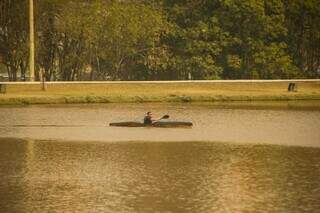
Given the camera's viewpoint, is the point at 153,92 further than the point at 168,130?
Yes

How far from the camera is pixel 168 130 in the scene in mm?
34906

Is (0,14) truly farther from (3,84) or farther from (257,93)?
(257,93)

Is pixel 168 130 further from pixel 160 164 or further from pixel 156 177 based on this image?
pixel 156 177

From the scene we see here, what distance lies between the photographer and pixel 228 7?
6169 cm

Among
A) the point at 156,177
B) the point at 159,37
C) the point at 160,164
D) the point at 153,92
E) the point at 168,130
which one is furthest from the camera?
the point at 159,37

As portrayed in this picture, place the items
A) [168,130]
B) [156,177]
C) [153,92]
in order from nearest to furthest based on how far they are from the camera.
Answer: [156,177] → [168,130] → [153,92]

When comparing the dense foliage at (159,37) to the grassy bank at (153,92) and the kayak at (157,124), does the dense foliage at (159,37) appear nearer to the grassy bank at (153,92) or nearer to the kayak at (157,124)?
the grassy bank at (153,92)

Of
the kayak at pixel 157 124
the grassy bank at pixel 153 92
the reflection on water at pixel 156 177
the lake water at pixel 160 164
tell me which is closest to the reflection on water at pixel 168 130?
the lake water at pixel 160 164

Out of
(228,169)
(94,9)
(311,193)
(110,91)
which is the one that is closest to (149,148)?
(228,169)

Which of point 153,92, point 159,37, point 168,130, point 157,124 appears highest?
point 159,37

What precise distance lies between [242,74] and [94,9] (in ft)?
36.0

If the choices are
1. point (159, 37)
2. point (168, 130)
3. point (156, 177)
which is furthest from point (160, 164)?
point (159, 37)

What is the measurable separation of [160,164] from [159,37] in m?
38.3

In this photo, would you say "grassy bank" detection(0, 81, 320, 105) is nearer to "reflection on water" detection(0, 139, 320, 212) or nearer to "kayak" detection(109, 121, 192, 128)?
"kayak" detection(109, 121, 192, 128)
